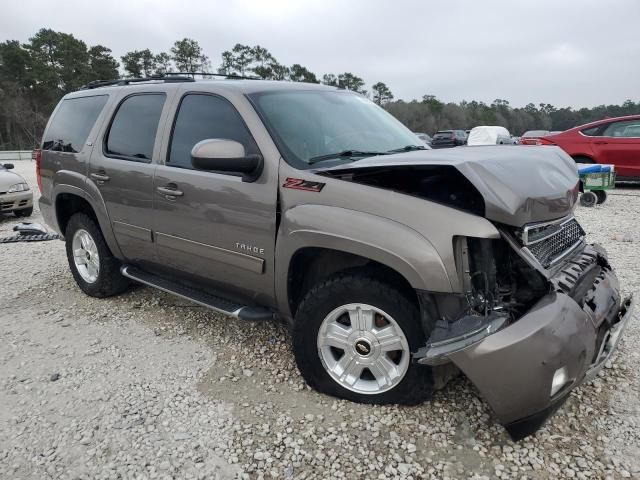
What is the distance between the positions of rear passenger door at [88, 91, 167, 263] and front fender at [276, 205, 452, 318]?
4.57 feet

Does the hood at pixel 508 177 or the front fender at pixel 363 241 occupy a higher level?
the hood at pixel 508 177

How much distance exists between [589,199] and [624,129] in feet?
7.93

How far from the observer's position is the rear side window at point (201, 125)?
3157mm

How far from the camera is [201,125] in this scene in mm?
3393

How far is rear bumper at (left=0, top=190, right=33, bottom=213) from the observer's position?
8.78m

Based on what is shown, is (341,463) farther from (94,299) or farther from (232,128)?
(94,299)

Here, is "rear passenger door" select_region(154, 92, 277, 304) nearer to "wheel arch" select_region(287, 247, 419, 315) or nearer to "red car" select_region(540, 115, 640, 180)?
"wheel arch" select_region(287, 247, 419, 315)

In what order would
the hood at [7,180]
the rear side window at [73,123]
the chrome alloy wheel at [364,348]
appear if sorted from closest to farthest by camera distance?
1. the chrome alloy wheel at [364,348]
2. the rear side window at [73,123]
3. the hood at [7,180]

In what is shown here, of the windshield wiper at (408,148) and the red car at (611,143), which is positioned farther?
the red car at (611,143)

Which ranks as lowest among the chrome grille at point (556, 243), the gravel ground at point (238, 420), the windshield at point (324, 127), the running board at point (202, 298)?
the gravel ground at point (238, 420)

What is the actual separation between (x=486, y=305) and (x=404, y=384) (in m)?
0.64

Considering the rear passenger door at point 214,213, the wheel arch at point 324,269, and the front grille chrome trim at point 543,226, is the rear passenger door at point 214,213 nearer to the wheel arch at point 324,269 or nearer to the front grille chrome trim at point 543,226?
the wheel arch at point 324,269

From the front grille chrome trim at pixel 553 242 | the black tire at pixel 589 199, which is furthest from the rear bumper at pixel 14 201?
the black tire at pixel 589 199

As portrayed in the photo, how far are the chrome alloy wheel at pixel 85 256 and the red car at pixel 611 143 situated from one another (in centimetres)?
1011
